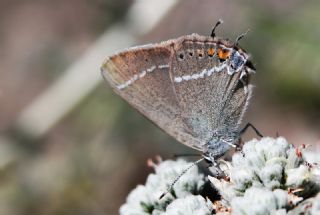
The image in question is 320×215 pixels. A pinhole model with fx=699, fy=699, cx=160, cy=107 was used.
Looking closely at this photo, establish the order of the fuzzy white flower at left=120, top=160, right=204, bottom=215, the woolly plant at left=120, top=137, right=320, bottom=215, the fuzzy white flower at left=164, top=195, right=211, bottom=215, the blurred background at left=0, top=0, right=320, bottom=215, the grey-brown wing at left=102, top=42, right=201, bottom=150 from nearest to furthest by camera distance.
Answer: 1. the woolly plant at left=120, top=137, right=320, bottom=215
2. the fuzzy white flower at left=164, top=195, right=211, bottom=215
3. the fuzzy white flower at left=120, top=160, right=204, bottom=215
4. the grey-brown wing at left=102, top=42, right=201, bottom=150
5. the blurred background at left=0, top=0, right=320, bottom=215

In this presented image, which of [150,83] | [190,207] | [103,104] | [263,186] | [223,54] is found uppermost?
[103,104]

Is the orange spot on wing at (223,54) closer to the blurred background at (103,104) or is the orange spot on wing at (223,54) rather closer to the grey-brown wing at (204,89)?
the grey-brown wing at (204,89)

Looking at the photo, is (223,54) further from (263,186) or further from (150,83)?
(263,186)

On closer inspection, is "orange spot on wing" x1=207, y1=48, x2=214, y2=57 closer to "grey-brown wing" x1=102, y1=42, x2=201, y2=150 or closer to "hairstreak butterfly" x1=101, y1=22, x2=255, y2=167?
"hairstreak butterfly" x1=101, y1=22, x2=255, y2=167

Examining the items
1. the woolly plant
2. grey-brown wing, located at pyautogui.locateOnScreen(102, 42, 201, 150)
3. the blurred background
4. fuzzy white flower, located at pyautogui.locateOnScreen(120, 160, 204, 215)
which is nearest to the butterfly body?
grey-brown wing, located at pyautogui.locateOnScreen(102, 42, 201, 150)

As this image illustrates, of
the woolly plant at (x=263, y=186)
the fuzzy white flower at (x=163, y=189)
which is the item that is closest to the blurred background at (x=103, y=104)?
the fuzzy white flower at (x=163, y=189)

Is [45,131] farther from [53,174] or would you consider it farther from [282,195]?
[282,195]

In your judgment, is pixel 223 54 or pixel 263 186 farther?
pixel 223 54

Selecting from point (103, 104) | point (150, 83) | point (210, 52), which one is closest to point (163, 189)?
point (150, 83)
